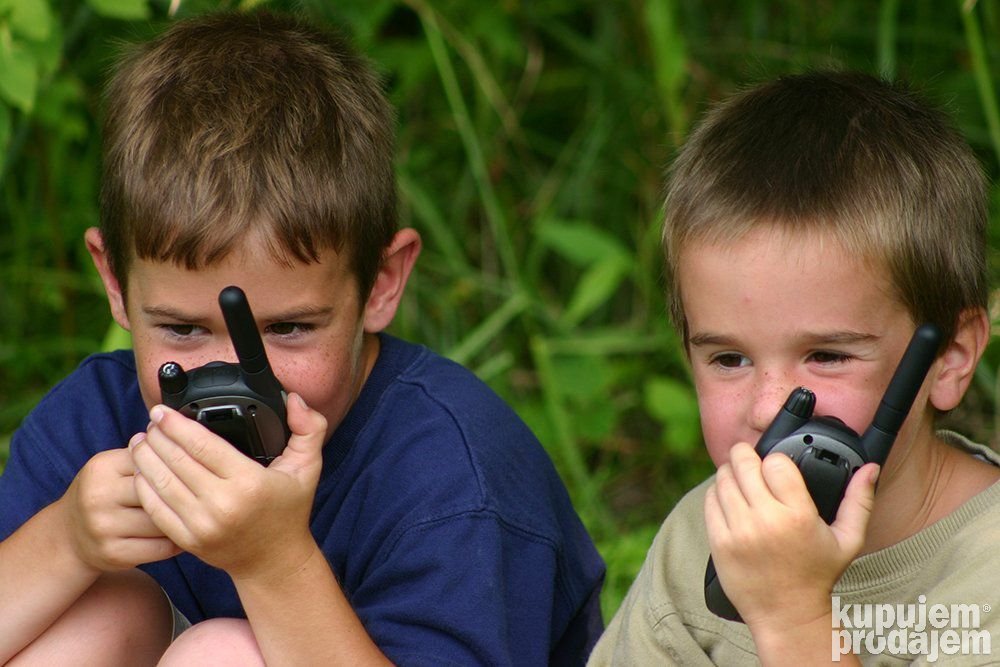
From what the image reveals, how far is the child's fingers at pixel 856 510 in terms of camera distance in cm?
156

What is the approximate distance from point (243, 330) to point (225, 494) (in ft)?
0.64

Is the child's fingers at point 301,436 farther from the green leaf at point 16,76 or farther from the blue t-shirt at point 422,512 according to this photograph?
the green leaf at point 16,76

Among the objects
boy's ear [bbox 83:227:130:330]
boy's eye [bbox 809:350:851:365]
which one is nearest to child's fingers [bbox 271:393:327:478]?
boy's ear [bbox 83:227:130:330]

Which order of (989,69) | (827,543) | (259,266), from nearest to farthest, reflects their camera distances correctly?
1. (827,543)
2. (259,266)
3. (989,69)

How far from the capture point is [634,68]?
3.50 m

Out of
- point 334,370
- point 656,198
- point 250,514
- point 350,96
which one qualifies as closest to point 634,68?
point 656,198

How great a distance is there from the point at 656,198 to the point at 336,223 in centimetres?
152

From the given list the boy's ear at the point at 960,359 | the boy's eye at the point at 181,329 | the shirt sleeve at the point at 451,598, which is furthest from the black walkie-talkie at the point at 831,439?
the boy's eye at the point at 181,329

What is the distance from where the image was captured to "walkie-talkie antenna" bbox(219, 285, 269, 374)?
64.7 inches

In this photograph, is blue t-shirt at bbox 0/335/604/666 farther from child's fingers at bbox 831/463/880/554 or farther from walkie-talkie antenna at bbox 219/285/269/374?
child's fingers at bbox 831/463/880/554

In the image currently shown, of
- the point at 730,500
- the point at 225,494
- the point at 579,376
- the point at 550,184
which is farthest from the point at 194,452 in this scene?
the point at 550,184

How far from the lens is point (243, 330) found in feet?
5.49

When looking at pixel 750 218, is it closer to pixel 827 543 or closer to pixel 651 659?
pixel 827 543

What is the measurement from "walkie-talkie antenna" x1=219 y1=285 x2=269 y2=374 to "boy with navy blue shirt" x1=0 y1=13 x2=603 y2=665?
3.4 inches
